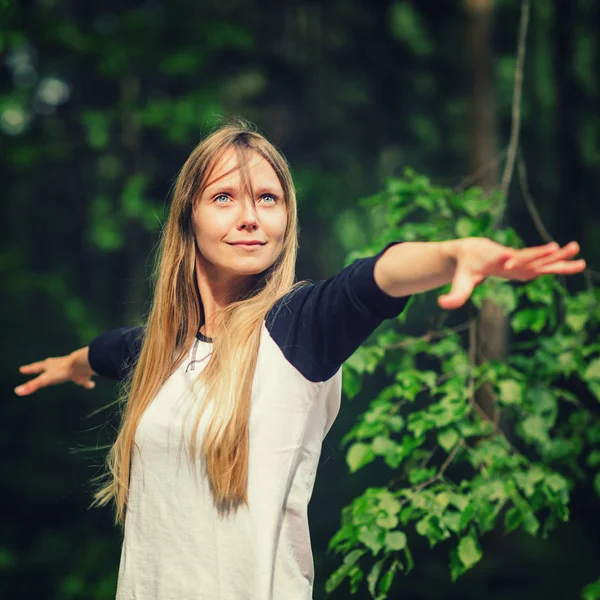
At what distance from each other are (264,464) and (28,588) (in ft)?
16.3

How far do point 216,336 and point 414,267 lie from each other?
2.15ft

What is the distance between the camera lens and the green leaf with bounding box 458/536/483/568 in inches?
98.3

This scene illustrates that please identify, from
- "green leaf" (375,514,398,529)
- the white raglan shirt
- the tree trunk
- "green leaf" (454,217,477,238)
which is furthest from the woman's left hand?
the tree trunk

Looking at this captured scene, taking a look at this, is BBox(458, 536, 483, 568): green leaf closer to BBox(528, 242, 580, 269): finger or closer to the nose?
the nose

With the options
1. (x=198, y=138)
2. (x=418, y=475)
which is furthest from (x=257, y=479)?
(x=198, y=138)

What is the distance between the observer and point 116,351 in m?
2.45

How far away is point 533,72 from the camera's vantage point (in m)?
11.4

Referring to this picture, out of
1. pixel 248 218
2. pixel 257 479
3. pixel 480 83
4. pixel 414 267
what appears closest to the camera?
pixel 414 267

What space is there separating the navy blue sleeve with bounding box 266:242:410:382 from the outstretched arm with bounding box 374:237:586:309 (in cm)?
4

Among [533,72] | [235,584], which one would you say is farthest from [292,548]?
[533,72]

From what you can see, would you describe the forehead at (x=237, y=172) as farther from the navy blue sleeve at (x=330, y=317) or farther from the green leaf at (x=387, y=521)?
the green leaf at (x=387, y=521)

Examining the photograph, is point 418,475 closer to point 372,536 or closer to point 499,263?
point 372,536

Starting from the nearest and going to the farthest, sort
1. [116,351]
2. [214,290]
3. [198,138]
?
[214,290] → [116,351] → [198,138]

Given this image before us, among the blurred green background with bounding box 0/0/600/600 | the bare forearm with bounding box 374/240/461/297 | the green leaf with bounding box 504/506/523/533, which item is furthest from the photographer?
the blurred green background with bounding box 0/0/600/600
